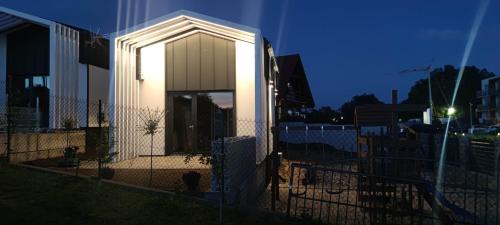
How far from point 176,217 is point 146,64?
30.4 feet

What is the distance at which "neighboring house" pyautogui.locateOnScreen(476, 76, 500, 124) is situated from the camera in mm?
81438

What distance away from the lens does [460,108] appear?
280ft

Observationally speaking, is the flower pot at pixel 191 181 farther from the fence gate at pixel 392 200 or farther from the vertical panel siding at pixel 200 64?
the vertical panel siding at pixel 200 64

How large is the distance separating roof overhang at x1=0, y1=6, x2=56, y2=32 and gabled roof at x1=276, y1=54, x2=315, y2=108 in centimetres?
969

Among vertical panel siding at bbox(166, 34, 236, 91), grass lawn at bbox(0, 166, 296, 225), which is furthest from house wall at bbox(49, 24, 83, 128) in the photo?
grass lawn at bbox(0, 166, 296, 225)

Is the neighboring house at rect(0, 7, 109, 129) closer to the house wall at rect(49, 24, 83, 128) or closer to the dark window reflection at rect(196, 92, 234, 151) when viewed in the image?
the house wall at rect(49, 24, 83, 128)

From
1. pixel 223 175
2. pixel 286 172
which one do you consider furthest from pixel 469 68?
pixel 223 175

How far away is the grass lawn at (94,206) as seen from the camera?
591 cm

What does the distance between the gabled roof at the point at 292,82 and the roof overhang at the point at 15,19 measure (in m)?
9.69

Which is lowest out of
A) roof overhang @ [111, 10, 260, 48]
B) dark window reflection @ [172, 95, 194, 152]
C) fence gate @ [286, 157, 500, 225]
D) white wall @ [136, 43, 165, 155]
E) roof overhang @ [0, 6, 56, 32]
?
fence gate @ [286, 157, 500, 225]

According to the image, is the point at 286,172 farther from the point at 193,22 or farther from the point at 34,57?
the point at 34,57

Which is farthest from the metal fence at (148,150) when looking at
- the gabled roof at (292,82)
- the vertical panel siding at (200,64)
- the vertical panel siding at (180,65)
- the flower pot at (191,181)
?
the gabled roof at (292,82)

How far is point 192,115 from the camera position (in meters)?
14.8

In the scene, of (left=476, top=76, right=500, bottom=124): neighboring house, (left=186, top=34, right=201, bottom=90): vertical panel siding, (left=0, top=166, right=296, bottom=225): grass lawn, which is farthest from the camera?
(left=476, top=76, right=500, bottom=124): neighboring house
